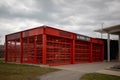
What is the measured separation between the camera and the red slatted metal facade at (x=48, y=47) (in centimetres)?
2052

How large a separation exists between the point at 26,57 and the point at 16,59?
3717 millimetres

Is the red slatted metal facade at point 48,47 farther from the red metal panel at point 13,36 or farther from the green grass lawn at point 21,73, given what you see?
the green grass lawn at point 21,73

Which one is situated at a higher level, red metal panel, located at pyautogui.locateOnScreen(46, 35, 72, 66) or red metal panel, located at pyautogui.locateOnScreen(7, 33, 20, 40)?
red metal panel, located at pyautogui.locateOnScreen(7, 33, 20, 40)

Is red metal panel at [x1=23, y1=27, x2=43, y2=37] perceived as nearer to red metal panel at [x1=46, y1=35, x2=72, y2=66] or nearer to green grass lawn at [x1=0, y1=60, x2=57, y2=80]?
red metal panel at [x1=46, y1=35, x2=72, y2=66]

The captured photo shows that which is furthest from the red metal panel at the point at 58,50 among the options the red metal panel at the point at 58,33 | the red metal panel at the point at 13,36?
the red metal panel at the point at 13,36

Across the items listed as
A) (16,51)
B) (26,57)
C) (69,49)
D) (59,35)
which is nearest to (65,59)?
(69,49)

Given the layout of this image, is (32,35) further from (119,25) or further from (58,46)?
(119,25)

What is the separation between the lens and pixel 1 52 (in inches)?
1855

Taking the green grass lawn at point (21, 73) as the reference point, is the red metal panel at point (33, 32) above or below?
above

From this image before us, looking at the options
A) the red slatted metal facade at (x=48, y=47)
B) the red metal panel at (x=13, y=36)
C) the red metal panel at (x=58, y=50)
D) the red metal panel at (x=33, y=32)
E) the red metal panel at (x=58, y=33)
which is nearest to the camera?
the red metal panel at (x=58, y=33)

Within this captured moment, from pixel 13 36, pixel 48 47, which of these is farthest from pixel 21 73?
pixel 13 36

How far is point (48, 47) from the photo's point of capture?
67.3 ft

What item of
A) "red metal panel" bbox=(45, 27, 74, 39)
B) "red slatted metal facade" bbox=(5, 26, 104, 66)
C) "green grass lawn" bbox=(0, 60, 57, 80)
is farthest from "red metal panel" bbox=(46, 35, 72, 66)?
"green grass lawn" bbox=(0, 60, 57, 80)

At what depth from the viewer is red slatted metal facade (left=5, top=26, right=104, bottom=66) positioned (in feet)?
67.3
